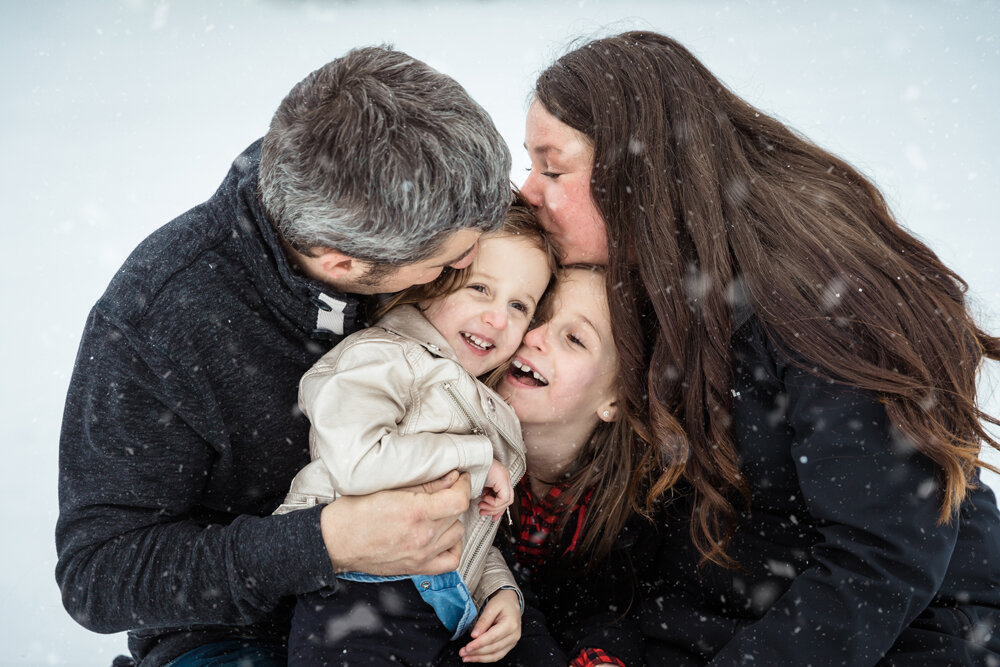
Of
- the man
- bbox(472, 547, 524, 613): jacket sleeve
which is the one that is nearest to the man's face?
the man

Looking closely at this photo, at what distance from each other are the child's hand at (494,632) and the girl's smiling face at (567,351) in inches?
23.5

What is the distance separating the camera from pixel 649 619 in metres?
2.41

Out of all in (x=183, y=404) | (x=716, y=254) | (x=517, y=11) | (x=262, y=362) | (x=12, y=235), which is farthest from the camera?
(x=517, y=11)

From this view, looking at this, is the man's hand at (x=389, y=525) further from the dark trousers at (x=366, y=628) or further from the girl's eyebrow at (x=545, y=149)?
the girl's eyebrow at (x=545, y=149)

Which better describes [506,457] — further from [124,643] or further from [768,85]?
[768,85]

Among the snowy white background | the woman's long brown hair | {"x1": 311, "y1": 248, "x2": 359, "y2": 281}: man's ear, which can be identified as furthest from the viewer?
the snowy white background

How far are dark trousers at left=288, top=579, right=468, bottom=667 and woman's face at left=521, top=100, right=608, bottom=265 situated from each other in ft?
3.71

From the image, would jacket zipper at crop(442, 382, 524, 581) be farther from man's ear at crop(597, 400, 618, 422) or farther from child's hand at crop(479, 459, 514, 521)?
man's ear at crop(597, 400, 618, 422)

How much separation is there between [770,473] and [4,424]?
13.0ft

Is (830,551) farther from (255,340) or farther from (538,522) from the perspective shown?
(255,340)

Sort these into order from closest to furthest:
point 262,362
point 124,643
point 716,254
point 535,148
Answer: point 262,362 → point 716,254 → point 535,148 → point 124,643

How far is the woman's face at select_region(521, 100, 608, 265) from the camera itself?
2312 mm

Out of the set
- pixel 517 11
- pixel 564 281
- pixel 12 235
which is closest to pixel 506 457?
pixel 564 281

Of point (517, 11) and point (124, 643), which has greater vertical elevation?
point (517, 11)
